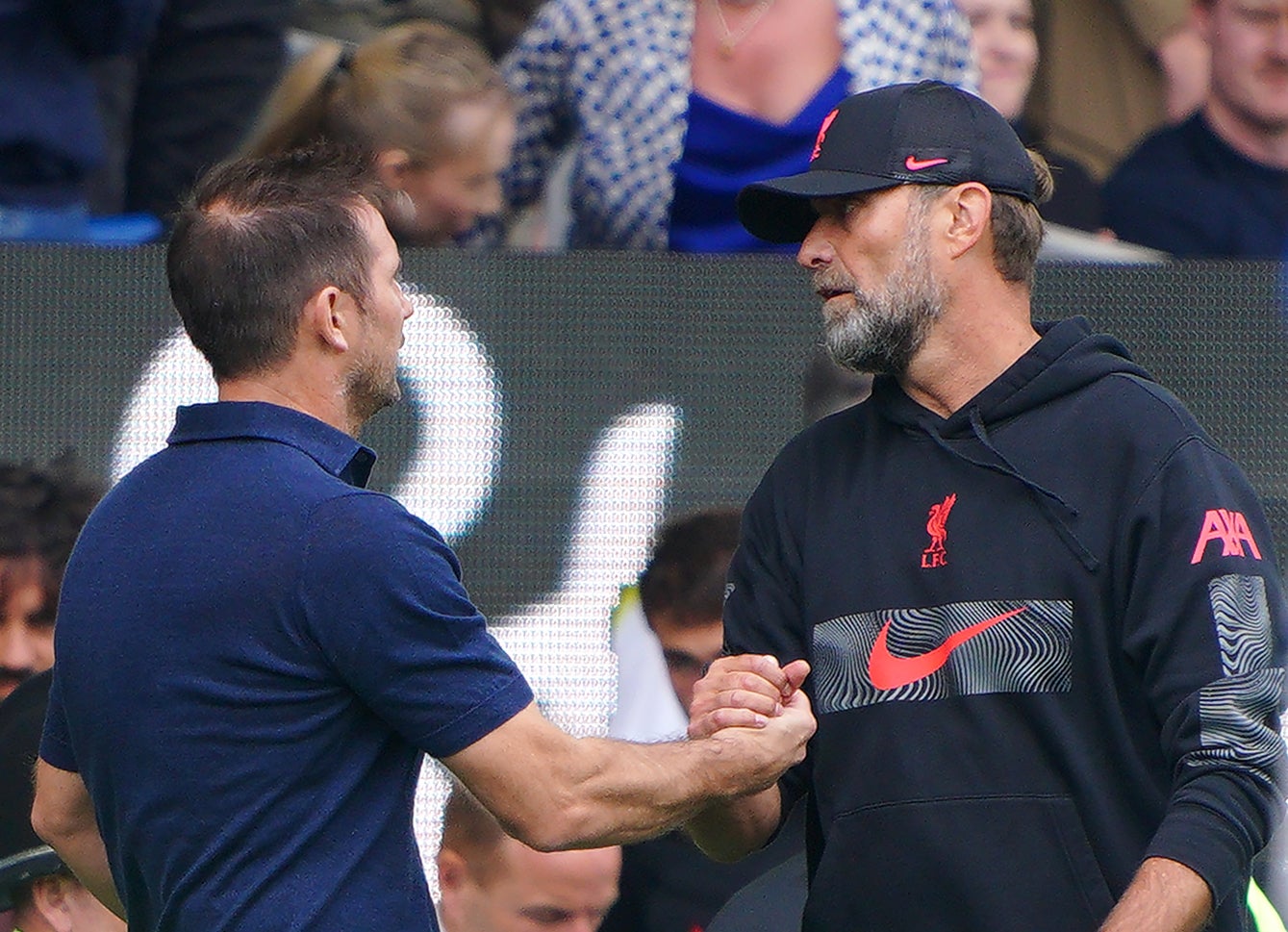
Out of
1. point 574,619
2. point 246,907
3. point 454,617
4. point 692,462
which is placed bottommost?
point 574,619

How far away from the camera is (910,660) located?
9.95 ft

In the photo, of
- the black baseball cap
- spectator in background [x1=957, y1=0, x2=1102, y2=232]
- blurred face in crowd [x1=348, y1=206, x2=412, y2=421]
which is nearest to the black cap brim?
the black baseball cap

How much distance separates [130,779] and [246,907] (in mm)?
234

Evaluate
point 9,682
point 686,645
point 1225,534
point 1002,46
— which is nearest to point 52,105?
point 9,682

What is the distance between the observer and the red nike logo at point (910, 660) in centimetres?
299

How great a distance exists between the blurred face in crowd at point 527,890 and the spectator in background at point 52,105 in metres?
1.55

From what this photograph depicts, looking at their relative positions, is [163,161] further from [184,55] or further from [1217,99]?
[1217,99]

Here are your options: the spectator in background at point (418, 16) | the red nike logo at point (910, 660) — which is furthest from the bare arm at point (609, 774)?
the spectator in background at point (418, 16)

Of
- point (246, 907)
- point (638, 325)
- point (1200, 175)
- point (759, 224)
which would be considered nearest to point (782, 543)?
point (759, 224)

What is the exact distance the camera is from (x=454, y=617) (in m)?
2.71

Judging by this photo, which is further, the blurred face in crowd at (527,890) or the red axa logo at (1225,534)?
the blurred face in crowd at (527,890)

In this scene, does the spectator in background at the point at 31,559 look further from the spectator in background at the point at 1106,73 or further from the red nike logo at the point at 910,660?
the spectator in background at the point at 1106,73

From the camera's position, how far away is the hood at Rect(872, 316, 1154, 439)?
3.09m

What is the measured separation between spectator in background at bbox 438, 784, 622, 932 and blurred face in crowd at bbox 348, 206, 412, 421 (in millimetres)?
1520
